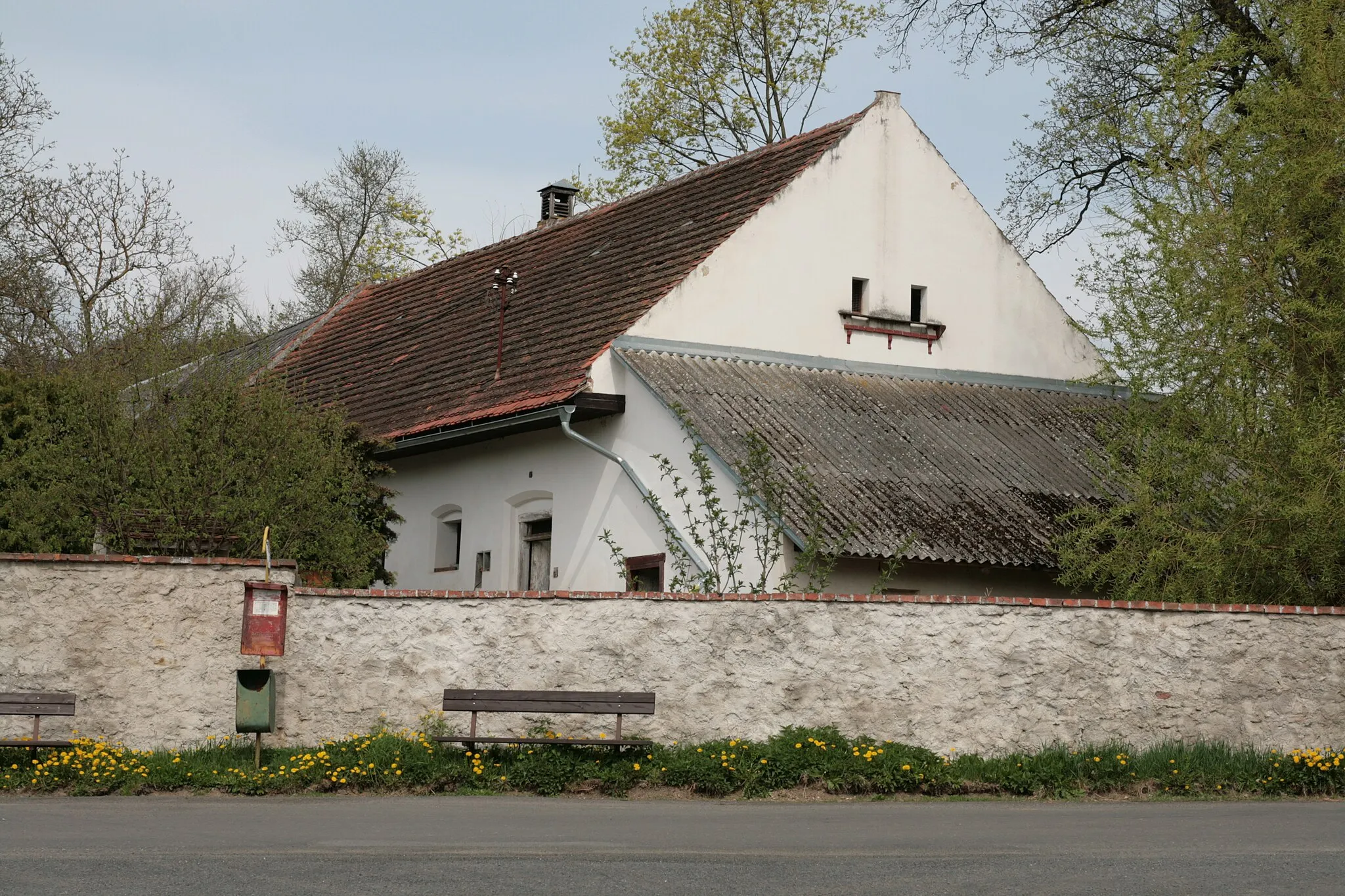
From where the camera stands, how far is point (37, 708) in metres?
14.0

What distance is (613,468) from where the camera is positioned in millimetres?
20094

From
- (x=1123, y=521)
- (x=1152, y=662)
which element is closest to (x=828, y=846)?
(x=1152, y=662)

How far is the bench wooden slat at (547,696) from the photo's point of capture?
14273 millimetres

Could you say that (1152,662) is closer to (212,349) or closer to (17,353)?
(212,349)

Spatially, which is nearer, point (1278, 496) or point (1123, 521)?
point (1278, 496)

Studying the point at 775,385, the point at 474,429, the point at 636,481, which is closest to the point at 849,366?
the point at 775,385

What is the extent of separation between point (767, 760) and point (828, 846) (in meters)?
3.33

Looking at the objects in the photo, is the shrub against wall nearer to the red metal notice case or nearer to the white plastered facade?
the red metal notice case

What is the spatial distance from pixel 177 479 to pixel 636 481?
5386 millimetres

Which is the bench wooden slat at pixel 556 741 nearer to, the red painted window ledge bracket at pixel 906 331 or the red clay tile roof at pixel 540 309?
the red clay tile roof at pixel 540 309

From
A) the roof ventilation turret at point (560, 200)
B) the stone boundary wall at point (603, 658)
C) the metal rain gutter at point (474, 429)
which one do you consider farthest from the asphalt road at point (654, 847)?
the roof ventilation turret at point (560, 200)

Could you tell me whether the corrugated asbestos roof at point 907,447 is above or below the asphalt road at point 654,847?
above

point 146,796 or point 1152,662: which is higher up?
point 1152,662

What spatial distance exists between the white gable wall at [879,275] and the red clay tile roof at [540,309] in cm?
32
